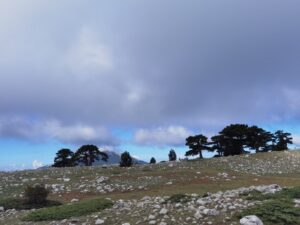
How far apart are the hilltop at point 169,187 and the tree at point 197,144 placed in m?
18.1

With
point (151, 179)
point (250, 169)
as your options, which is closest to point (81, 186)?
point (151, 179)

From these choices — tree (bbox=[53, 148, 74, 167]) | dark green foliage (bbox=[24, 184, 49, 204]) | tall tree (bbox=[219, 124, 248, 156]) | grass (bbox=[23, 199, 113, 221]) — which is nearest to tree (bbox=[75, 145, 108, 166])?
tree (bbox=[53, 148, 74, 167])

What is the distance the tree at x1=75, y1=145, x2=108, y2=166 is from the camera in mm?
82188

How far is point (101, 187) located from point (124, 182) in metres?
2.70

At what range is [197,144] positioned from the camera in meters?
81.5

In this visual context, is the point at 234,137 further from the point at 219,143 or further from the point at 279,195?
the point at 279,195

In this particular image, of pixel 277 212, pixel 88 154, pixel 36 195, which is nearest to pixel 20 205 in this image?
pixel 36 195

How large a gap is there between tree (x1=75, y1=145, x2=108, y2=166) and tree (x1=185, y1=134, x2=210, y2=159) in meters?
15.0

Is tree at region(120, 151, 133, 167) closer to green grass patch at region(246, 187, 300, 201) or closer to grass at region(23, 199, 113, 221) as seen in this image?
grass at region(23, 199, 113, 221)

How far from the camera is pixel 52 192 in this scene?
120ft

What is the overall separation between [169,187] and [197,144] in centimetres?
4439

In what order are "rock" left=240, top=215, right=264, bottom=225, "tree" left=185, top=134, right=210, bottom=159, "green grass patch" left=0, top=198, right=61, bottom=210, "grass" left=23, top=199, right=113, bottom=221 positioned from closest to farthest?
"rock" left=240, top=215, right=264, bottom=225, "grass" left=23, top=199, right=113, bottom=221, "green grass patch" left=0, top=198, right=61, bottom=210, "tree" left=185, top=134, right=210, bottom=159

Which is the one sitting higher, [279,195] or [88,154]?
[88,154]

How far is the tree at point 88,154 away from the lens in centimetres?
8219
